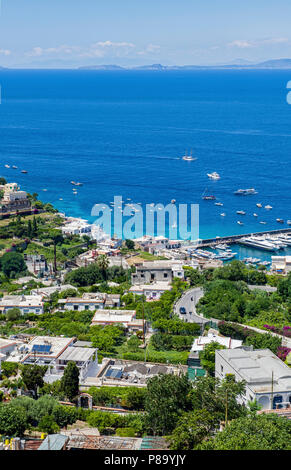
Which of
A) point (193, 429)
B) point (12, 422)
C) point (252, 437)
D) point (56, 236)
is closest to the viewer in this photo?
point (252, 437)

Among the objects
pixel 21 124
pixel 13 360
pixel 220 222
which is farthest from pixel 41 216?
pixel 21 124

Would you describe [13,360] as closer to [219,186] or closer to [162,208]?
[162,208]

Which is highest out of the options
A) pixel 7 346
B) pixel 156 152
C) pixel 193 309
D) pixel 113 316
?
pixel 156 152

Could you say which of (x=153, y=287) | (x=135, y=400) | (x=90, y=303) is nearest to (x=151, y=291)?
(x=153, y=287)

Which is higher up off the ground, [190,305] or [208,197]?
[208,197]

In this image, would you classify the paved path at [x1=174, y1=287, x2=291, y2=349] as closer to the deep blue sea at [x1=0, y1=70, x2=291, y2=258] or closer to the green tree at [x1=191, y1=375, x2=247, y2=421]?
the green tree at [x1=191, y1=375, x2=247, y2=421]

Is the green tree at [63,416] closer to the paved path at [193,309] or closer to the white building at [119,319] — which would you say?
the white building at [119,319]

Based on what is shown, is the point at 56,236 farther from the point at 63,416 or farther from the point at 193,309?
the point at 63,416
